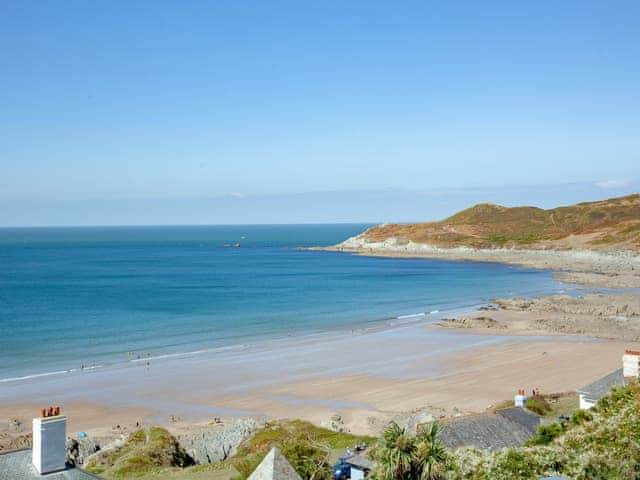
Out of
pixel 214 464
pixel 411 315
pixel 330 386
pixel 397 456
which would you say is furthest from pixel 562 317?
pixel 397 456

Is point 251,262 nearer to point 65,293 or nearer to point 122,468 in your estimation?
point 65,293

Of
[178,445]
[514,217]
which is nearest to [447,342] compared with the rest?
[178,445]

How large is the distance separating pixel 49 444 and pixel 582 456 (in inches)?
374

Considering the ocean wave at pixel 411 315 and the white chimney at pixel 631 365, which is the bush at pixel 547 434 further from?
the ocean wave at pixel 411 315

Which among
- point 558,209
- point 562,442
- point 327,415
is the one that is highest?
point 558,209

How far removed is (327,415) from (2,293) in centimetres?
6123

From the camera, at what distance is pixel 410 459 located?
12367 mm

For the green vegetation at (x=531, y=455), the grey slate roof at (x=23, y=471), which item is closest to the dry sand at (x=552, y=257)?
the green vegetation at (x=531, y=455)

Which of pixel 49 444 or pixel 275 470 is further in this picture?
pixel 275 470

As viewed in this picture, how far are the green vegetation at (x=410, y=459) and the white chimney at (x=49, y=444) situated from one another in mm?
5821

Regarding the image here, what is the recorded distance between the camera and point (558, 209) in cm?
17650

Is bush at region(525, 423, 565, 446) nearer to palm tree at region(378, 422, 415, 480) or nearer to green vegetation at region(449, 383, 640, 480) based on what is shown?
green vegetation at region(449, 383, 640, 480)

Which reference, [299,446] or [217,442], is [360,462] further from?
[217,442]

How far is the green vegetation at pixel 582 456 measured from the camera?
466 inches
